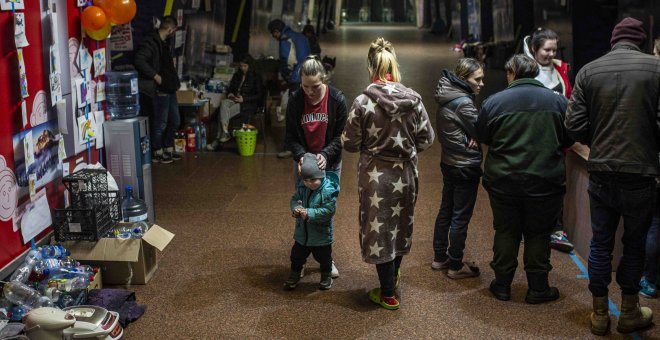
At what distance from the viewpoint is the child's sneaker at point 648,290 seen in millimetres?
4684

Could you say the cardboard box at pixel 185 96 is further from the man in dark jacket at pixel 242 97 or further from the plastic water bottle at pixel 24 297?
the plastic water bottle at pixel 24 297

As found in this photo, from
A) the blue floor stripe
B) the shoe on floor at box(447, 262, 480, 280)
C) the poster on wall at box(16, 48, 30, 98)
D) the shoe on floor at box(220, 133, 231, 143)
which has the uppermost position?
the poster on wall at box(16, 48, 30, 98)

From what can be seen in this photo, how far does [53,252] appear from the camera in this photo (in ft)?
15.7

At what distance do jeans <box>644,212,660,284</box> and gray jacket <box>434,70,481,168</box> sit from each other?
46.8 inches

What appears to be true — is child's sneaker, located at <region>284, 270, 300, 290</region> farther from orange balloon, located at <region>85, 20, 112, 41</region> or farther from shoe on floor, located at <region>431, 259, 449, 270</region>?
orange balloon, located at <region>85, 20, 112, 41</region>

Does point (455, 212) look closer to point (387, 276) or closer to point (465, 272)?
point (465, 272)

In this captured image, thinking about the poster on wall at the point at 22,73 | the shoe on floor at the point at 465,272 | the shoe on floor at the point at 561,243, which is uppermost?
the poster on wall at the point at 22,73

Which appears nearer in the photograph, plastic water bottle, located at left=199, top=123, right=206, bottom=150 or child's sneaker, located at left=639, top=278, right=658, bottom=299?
child's sneaker, located at left=639, top=278, right=658, bottom=299

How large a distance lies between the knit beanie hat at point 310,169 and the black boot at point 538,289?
1.54 meters

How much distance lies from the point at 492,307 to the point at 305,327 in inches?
48.7

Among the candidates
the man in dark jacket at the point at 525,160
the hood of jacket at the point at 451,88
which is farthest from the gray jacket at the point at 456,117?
the man in dark jacket at the point at 525,160

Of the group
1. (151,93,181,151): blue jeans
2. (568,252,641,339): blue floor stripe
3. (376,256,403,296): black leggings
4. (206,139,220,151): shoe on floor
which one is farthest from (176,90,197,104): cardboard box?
(568,252,641,339): blue floor stripe

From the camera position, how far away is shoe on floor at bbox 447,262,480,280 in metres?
5.07

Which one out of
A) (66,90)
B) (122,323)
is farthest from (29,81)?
(122,323)
